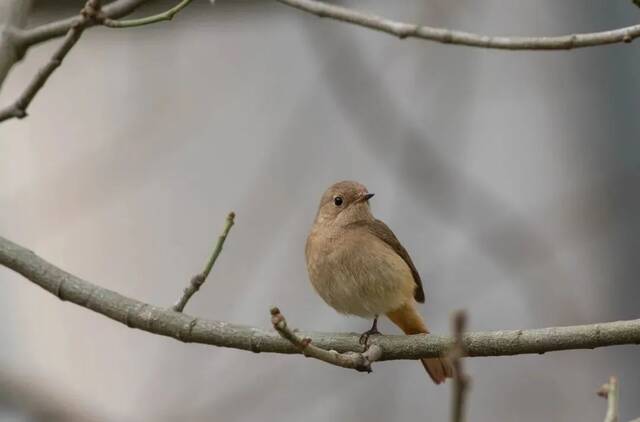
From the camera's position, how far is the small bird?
4.54 meters

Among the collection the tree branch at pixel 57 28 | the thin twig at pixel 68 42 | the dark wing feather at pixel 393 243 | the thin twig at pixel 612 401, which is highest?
the dark wing feather at pixel 393 243

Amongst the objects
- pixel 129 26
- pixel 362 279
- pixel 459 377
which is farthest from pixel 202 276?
pixel 459 377

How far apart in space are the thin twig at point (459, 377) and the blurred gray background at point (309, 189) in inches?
208

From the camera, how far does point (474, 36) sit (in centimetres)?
320

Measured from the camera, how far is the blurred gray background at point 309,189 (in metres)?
7.55

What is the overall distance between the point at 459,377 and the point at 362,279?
2.88m

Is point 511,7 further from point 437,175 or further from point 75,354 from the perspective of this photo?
point 75,354

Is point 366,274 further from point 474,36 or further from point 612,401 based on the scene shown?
point 612,401

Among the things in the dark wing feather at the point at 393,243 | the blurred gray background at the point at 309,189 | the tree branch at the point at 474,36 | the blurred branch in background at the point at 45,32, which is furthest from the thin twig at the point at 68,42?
the blurred gray background at the point at 309,189

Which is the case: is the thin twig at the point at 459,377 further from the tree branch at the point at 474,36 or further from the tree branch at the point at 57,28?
the tree branch at the point at 57,28

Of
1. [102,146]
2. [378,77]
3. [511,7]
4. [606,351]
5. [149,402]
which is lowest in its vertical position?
[149,402]

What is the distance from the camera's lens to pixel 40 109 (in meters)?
8.84

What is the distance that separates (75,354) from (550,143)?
13.4ft

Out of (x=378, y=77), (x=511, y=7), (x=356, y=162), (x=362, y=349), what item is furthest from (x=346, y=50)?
(x=362, y=349)
